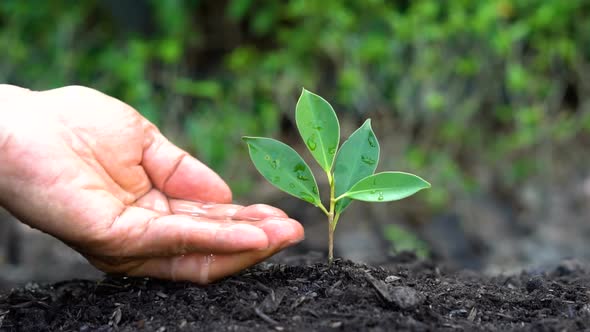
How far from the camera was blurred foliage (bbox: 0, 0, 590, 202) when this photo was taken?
14.2 ft

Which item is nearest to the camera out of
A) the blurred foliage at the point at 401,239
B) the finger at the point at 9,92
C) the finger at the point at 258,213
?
the finger at the point at 258,213

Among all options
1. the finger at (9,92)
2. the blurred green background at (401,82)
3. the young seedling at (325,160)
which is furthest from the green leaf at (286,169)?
the blurred green background at (401,82)

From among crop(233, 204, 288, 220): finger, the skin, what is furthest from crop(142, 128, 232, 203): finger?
crop(233, 204, 288, 220): finger

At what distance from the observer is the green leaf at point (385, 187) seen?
5.14ft

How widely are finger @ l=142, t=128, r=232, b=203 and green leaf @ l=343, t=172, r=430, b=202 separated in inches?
17.1

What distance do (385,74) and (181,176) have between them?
113 inches

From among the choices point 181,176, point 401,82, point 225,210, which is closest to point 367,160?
point 225,210

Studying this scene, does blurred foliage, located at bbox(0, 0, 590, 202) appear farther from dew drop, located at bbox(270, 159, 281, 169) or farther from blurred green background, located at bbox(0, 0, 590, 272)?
dew drop, located at bbox(270, 159, 281, 169)

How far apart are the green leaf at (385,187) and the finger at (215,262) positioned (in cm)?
17

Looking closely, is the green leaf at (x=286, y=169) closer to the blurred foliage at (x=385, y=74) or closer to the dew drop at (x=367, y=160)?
the dew drop at (x=367, y=160)

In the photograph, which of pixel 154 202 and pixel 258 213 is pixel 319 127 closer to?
pixel 258 213

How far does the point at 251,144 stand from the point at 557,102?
369 centimetres

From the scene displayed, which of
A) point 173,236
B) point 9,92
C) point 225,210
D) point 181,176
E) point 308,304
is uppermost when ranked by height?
point 9,92

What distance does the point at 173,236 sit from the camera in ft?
5.18
